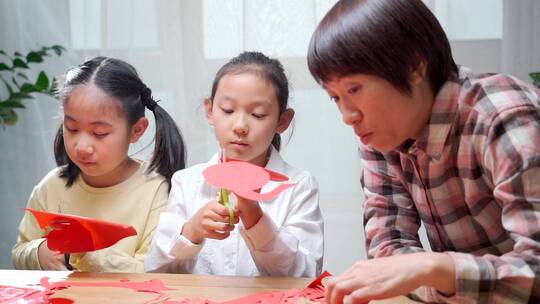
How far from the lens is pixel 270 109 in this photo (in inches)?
54.7

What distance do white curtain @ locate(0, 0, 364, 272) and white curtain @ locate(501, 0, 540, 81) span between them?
20.1 inches

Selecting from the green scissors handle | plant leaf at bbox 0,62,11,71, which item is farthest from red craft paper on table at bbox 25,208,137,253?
plant leaf at bbox 0,62,11,71

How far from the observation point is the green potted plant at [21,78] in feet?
6.98

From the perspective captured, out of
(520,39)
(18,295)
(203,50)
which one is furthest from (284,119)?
(520,39)

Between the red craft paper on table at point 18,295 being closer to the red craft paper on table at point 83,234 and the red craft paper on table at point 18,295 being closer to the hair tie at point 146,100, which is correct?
the red craft paper on table at point 83,234

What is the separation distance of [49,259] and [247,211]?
514 millimetres

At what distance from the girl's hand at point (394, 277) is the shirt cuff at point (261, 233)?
372mm

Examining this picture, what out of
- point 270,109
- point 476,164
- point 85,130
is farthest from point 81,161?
point 476,164

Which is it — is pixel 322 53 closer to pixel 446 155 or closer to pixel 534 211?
pixel 446 155

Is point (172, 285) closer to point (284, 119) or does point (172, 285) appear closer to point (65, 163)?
point (284, 119)

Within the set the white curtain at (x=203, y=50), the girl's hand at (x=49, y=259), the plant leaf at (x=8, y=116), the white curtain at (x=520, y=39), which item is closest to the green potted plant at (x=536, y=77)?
the white curtain at (x=520, y=39)

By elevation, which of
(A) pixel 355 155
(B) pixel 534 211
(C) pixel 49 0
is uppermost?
(C) pixel 49 0

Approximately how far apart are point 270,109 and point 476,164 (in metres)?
0.53

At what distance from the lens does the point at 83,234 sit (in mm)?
1235
